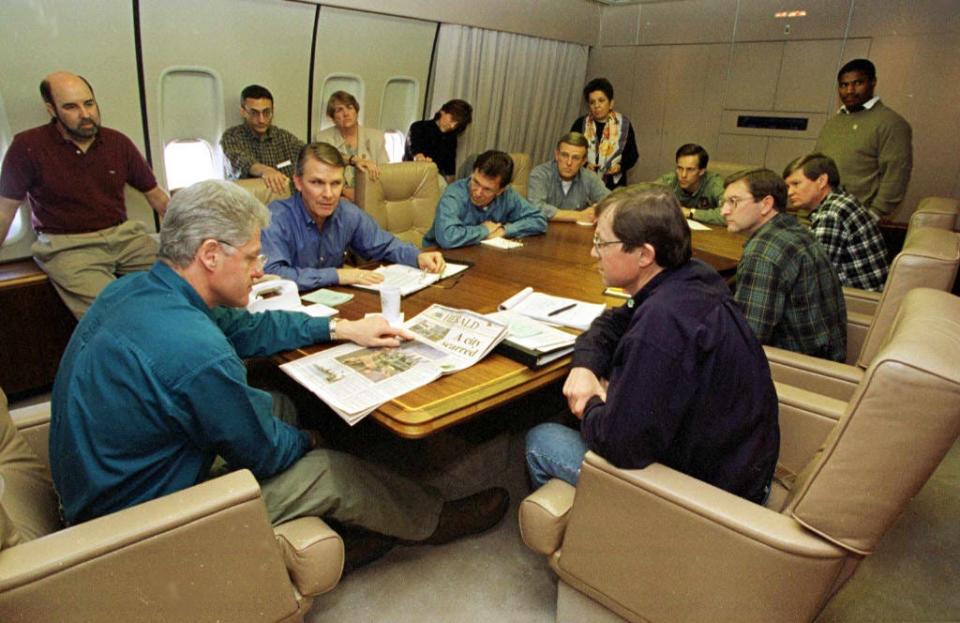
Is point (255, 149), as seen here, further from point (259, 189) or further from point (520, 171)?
point (520, 171)

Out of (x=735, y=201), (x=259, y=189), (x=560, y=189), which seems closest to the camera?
(x=735, y=201)

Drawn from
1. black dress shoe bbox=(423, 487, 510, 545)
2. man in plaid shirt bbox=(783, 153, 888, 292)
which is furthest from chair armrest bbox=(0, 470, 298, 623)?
man in plaid shirt bbox=(783, 153, 888, 292)

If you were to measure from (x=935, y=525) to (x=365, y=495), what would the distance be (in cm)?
241

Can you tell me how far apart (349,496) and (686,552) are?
2.86 ft

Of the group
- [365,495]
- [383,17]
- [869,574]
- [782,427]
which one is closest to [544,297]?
[782,427]

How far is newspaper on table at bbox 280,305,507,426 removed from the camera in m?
1.49

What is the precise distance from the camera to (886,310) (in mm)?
2234

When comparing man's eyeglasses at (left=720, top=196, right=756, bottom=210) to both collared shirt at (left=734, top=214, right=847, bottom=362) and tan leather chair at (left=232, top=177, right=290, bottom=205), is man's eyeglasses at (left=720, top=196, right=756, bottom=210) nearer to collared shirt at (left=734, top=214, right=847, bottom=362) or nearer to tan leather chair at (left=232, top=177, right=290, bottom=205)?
collared shirt at (left=734, top=214, right=847, bottom=362)

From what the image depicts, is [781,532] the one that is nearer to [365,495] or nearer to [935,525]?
[365,495]

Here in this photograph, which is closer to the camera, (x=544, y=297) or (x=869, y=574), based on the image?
(x=869, y=574)

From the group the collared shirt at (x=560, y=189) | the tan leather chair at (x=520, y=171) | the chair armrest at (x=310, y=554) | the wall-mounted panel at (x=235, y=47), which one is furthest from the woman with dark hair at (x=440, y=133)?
the chair armrest at (x=310, y=554)

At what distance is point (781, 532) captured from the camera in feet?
3.98

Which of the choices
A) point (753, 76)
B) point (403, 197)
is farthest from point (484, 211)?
point (753, 76)

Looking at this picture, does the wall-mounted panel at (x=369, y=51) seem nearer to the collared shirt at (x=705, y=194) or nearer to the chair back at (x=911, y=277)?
the collared shirt at (x=705, y=194)
